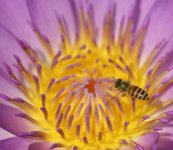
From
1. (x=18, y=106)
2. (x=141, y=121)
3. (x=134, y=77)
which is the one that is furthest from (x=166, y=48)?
(x=18, y=106)

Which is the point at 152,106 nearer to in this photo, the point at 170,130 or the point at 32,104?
the point at 170,130

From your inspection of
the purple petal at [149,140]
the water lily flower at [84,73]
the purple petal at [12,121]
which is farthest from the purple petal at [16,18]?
the purple petal at [149,140]

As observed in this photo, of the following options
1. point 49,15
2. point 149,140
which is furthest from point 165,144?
point 49,15

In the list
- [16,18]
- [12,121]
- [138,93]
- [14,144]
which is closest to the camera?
[14,144]

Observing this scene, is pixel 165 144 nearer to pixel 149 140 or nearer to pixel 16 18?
pixel 149 140

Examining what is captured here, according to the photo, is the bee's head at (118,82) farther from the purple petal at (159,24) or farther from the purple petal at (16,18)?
the purple petal at (16,18)

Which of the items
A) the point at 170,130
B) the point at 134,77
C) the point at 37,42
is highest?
the point at 37,42
